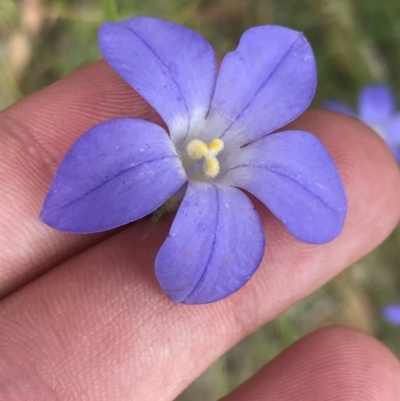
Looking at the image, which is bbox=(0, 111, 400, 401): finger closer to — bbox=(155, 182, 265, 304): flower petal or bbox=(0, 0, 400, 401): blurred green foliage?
bbox=(155, 182, 265, 304): flower petal

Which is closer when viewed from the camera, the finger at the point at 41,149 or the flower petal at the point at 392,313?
the finger at the point at 41,149

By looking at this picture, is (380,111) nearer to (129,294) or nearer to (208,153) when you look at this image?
(208,153)

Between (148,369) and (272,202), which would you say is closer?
(272,202)

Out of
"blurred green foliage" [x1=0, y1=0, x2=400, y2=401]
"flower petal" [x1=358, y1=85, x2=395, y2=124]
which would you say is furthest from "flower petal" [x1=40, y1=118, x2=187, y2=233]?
"flower petal" [x1=358, y1=85, x2=395, y2=124]

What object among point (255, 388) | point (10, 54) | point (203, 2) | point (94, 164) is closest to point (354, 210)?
point (255, 388)

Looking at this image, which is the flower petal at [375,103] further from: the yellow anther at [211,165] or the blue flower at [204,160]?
the yellow anther at [211,165]

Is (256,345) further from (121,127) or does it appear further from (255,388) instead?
(121,127)

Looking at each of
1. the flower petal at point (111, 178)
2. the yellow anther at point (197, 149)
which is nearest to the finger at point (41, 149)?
the yellow anther at point (197, 149)
